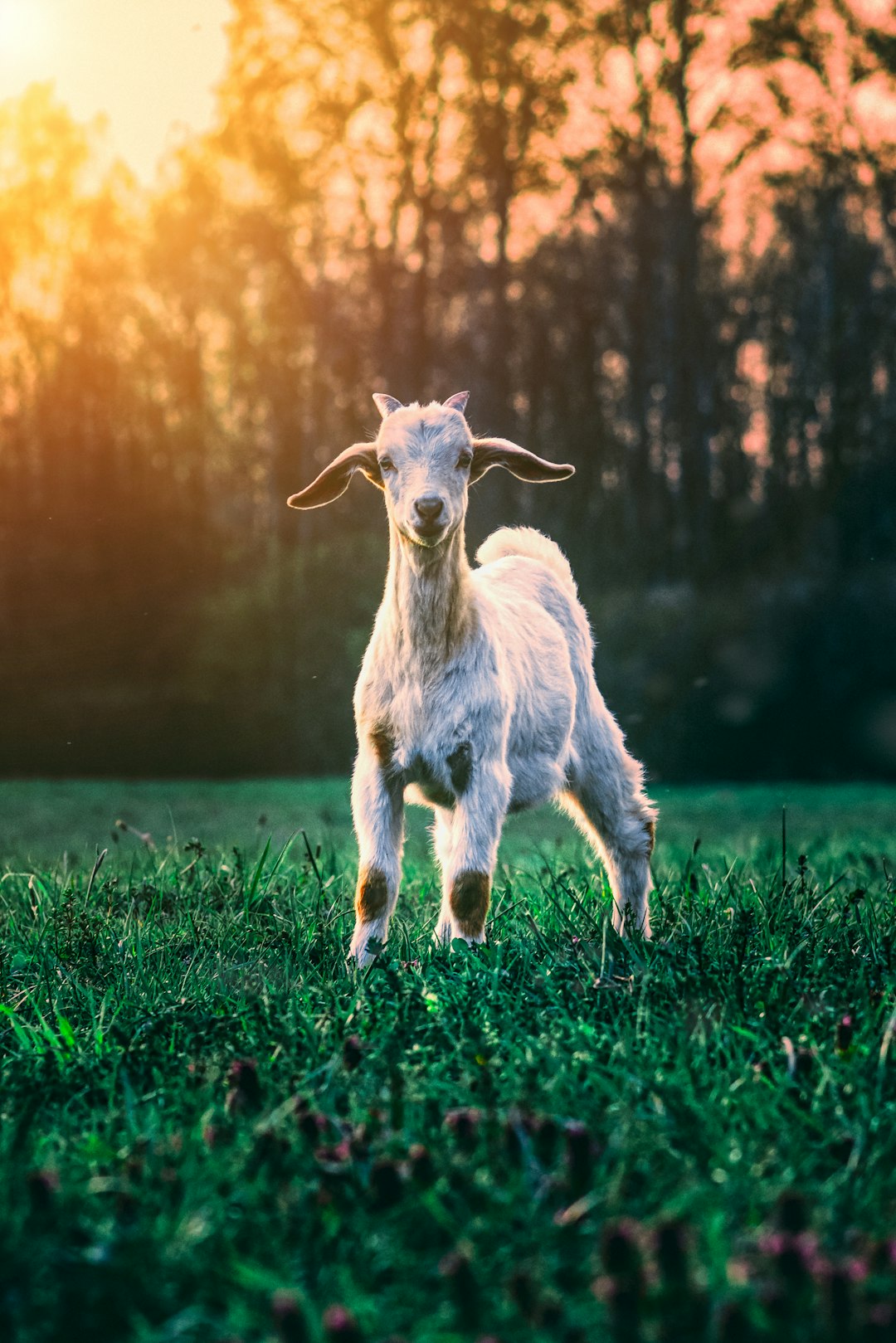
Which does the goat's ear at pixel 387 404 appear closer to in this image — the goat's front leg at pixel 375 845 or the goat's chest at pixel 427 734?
the goat's chest at pixel 427 734

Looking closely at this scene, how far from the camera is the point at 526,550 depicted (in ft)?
17.9

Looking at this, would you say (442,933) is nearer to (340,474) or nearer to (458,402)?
(340,474)

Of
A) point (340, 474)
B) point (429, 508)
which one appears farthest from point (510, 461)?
point (429, 508)

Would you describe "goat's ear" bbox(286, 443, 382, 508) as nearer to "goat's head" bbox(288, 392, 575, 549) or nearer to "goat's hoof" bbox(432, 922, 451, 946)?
"goat's head" bbox(288, 392, 575, 549)

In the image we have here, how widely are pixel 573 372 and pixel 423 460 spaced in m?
13.2

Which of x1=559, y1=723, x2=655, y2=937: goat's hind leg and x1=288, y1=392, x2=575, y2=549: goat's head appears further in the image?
x1=559, y1=723, x2=655, y2=937: goat's hind leg

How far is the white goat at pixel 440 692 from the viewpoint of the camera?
12.5 ft

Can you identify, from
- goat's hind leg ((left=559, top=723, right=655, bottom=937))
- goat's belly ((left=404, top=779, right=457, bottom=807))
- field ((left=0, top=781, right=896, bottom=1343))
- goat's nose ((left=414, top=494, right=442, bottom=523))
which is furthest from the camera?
goat's hind leg ((left=559, top=723, right=655, bottom=937))

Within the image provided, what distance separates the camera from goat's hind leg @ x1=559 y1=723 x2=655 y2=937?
16.2ft

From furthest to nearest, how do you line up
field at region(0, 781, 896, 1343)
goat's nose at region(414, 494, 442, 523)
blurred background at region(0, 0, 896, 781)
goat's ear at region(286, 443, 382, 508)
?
1. blurred background at region(0, 0, 896, 781)
2. goat's ear at region(286, 443, 382, 508)
3. goat's nose at region(414, 494, 442, 523)
4. field at region(0, 781, 896, 1343)

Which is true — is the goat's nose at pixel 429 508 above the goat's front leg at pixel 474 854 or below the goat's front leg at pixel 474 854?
above

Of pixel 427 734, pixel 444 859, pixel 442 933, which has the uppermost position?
pixel 427 734

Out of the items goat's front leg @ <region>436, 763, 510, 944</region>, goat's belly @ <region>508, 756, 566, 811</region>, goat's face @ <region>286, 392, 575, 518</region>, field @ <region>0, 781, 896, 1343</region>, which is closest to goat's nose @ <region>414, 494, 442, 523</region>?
goat's face @ <region>286, 392, 575, 518</region>

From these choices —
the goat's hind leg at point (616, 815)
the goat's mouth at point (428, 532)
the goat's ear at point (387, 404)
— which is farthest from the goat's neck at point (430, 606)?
the goat's hind leg at point (616, 815)
